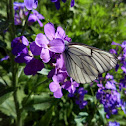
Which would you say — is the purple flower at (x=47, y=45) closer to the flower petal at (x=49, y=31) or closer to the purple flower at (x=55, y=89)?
the flower petal at (x=49, y=31)

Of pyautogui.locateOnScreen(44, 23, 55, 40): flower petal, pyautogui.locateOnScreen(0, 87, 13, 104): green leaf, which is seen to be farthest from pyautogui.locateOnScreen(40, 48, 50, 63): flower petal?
pyautogui.locateOnScreen(0, 87, 13, 104): green leaf

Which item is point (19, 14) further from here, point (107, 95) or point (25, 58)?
point (107, 95)

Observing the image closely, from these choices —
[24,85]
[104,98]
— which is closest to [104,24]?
[104,98]

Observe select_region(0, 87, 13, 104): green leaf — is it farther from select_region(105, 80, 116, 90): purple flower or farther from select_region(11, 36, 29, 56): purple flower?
select_region(105, 80, 116, 90): purple flower

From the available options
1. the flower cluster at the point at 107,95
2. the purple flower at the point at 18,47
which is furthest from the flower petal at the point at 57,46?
the flower cluster at the point at 107,95

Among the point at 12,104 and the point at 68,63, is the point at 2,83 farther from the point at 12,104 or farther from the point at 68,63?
the point at 68,63

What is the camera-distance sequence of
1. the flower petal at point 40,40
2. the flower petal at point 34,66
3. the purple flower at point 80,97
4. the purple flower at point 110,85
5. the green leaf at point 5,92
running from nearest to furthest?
the flower petal at point 40,40 → the flower petal at point 34,66 → the green leaf at point 5,92 → the purple flower at point 110,85 → the purple flower at point 80,97
